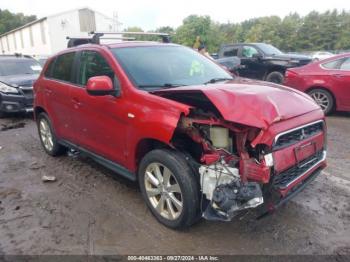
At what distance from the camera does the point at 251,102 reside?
3.15 meters

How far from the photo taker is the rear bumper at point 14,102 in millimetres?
9422

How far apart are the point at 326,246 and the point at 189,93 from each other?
1.90 m

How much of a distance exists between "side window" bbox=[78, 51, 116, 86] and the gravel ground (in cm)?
142

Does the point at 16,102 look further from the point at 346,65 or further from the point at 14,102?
the point at 346,65

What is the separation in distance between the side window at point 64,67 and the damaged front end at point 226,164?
96.6 inches

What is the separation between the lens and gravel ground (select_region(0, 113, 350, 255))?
10.9 feet

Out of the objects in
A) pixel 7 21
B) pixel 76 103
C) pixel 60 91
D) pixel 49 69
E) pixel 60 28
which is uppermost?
pixel 7 21

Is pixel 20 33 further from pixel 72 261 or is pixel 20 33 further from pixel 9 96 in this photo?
pixel 72 261

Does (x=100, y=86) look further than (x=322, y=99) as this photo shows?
No

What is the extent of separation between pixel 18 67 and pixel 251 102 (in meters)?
9.54

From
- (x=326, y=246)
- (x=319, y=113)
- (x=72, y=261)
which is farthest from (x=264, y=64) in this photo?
(x=72, y=261)

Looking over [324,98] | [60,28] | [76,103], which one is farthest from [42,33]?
[76,103]

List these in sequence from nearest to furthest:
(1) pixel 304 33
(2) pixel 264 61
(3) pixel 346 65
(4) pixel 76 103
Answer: (4) pixel 76 103 → (3) pixel 346 65 → (2) pixel 264 61 → (1) pixel 304 33

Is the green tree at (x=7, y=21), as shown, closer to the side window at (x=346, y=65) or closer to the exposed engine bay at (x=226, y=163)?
the side window at (x=346, y=65)
